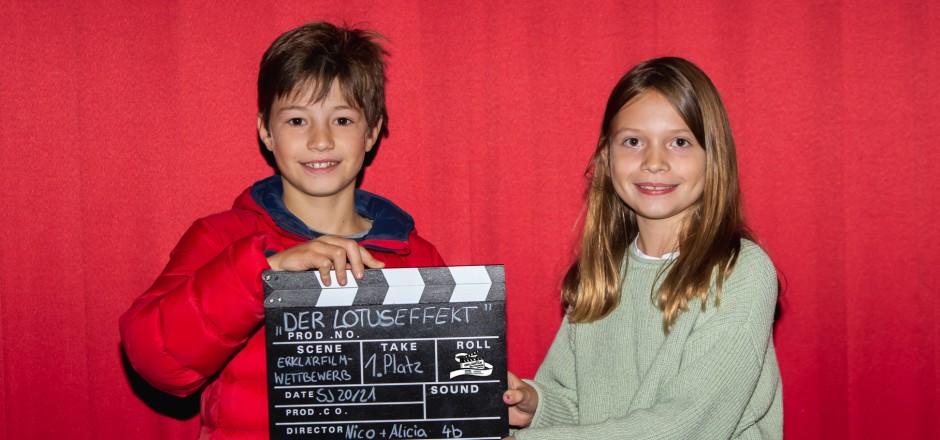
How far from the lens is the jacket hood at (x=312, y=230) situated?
1993 millimetres

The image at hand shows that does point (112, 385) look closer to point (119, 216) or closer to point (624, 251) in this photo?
point (119, 216)

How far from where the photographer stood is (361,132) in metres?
2.08

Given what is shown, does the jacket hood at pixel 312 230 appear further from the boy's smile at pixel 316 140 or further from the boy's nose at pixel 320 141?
Result: the boy's nose at pixel 320 141

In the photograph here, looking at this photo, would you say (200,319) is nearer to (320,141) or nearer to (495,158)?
(320,141)

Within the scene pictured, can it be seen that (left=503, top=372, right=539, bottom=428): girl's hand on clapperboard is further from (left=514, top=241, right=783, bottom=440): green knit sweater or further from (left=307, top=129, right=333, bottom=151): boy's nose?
(left=307, top=129, right=333, bottom=151): boy's nose

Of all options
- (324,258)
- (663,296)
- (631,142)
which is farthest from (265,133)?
(663,296)

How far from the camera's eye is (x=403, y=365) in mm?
1739

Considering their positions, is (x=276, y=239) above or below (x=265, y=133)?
below

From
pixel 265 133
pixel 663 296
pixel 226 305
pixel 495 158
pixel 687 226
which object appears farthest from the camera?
pixel 495 158

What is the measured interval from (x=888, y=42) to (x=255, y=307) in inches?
82.3

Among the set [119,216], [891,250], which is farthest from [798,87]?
[119,216]

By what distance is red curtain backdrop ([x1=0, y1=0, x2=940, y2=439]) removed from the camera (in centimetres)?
243

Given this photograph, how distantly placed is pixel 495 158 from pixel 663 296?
862 mm

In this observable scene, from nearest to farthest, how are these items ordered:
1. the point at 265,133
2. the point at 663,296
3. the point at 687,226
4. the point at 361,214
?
the point at 663,296 → the point at 687,226 → the point at 265,133 → the point at 361,214
